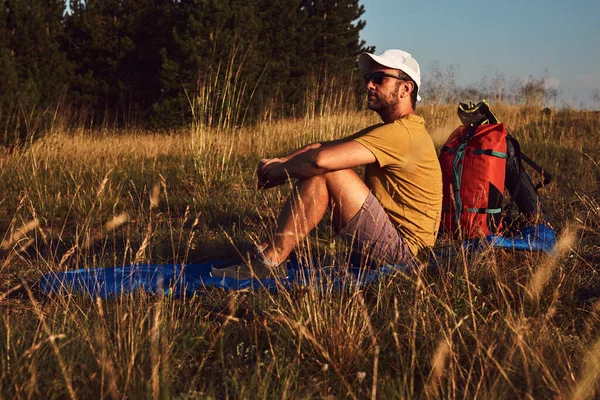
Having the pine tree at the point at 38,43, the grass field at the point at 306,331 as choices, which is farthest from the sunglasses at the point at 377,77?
the pine tree at the point at 38,43

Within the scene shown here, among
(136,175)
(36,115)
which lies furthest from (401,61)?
(36,115)

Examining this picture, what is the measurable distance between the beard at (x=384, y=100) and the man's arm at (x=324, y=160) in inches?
14.8

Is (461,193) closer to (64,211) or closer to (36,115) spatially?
(64,211)

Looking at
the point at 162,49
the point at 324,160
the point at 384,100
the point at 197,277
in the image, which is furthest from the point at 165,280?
the point at 162,49

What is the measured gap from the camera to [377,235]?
3.22 metres

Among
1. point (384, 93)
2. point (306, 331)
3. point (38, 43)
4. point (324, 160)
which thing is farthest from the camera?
point (38, 43)

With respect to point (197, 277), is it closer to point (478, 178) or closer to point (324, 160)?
point (324, 160)

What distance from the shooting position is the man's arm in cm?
302

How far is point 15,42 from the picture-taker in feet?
50.3

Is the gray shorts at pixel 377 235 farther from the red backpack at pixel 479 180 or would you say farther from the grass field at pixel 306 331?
the red backpack at pixel 479 180

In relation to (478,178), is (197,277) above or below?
below

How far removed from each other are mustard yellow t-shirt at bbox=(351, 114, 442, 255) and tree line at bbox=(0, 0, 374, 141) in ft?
33.2

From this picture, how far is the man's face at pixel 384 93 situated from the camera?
10.9 feet

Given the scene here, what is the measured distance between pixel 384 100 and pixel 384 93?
4cm
